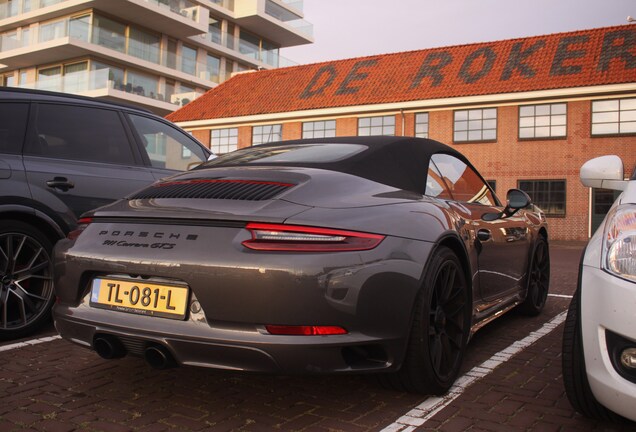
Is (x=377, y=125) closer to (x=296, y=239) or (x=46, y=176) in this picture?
(x=46, y=176)

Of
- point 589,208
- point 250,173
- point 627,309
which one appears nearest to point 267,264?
point 250,173

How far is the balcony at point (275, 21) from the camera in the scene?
1845 inches

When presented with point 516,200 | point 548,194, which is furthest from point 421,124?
point 516,200

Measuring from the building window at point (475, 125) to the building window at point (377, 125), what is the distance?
280cm

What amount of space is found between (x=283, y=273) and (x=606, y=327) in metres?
1.28

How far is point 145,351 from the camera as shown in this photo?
2637mm

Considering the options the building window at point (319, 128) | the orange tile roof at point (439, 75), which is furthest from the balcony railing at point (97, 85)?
the building window at point (319, 128)

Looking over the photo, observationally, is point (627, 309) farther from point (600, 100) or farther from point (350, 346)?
point (600, 100)

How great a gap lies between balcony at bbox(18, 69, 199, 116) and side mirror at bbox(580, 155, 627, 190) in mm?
33073

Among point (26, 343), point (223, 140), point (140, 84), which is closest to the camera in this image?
point (26, 343)

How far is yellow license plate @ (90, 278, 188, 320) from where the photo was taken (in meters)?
2.59

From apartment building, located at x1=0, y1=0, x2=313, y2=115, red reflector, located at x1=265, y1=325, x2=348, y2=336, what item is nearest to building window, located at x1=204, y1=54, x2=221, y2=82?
apartment building, located at x1=0, y1=0, x2=313, y2=115

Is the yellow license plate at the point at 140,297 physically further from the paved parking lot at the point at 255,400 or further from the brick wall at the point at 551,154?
the brick wall at the point at 551,154

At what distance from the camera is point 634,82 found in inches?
832
